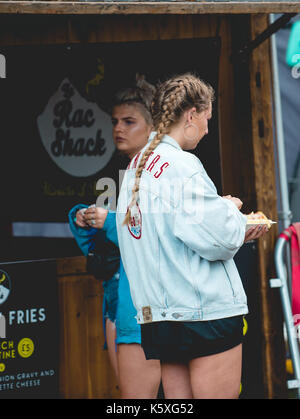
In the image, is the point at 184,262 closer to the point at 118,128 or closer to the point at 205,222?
the point at 205,222

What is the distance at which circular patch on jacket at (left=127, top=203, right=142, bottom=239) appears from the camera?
8.39ft

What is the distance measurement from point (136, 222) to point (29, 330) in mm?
2038

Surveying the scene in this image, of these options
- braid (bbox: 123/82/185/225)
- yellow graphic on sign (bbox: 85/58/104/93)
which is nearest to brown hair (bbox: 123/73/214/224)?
braid (bbox: 123/82/185/225)

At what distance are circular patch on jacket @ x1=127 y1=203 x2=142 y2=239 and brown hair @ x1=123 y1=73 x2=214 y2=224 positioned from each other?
2cm

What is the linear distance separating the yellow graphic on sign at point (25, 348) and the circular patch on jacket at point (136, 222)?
6.54ft

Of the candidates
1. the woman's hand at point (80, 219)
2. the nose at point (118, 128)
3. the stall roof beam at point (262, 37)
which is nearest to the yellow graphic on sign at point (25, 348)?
the woman's hand at point (80, 219)

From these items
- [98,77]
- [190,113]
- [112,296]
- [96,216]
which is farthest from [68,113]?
[190,113]

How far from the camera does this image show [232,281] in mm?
2553

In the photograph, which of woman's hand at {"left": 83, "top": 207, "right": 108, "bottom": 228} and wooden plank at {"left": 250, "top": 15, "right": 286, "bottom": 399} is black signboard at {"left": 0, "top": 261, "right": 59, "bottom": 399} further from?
wooden plank at {"left": 250, "top": 15, "right": 286, "bottom": 399}

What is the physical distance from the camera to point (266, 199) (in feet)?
14.3

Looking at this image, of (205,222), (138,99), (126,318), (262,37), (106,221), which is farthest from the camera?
(262,37)

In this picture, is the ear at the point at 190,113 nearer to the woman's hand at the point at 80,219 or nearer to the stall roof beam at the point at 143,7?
the stall roof beam at the point at 143,7
